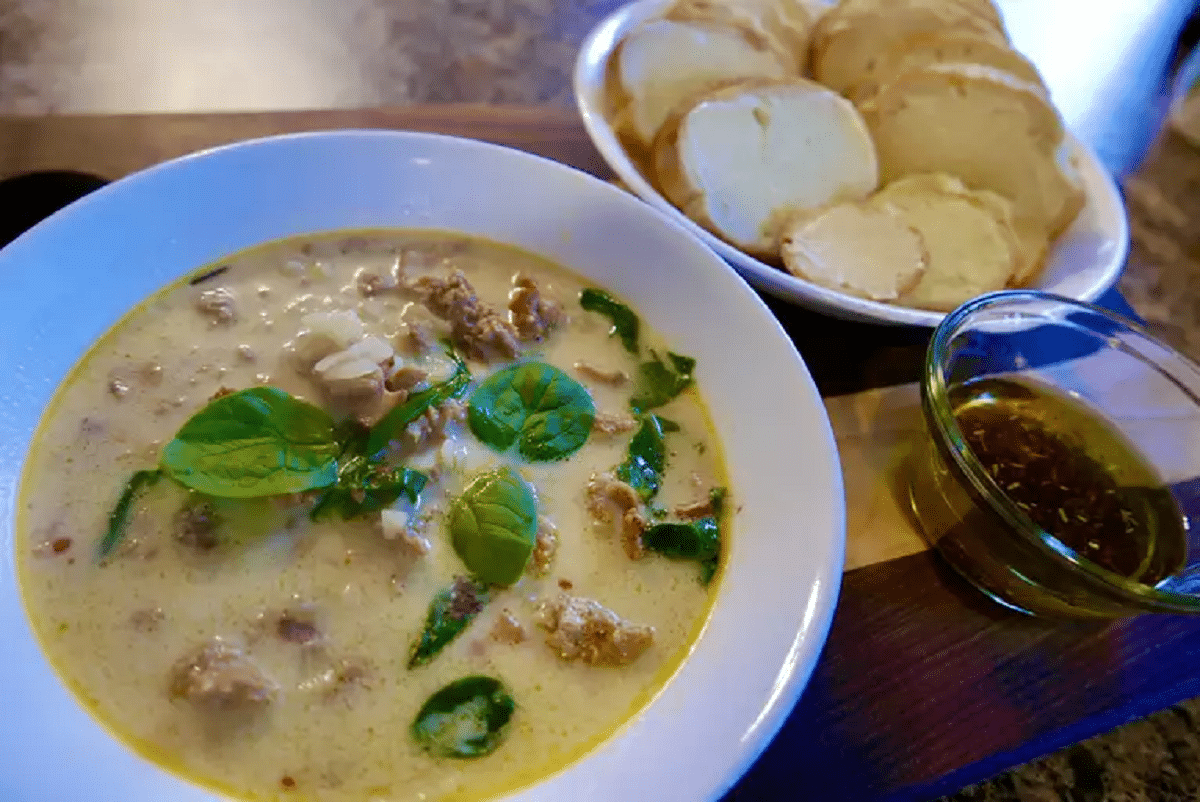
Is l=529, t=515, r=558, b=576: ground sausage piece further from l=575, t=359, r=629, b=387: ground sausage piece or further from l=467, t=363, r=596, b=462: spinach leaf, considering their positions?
l=575, t=359, r=629, b=387: ground sausage piece

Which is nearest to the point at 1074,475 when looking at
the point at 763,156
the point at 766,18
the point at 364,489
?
the point at 763,156

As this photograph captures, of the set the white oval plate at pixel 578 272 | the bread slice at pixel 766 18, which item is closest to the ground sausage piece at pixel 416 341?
the white oval plate at pixel 578 272

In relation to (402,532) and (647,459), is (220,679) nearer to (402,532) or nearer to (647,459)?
(402,532)

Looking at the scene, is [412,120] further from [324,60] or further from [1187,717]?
[1187,717]

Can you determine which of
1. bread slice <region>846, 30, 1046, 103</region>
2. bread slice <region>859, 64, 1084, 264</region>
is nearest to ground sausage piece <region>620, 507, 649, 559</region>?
bread slice <region>859, 64, 1084, 264</region>

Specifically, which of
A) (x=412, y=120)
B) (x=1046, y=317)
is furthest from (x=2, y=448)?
(x=1046, y=317)

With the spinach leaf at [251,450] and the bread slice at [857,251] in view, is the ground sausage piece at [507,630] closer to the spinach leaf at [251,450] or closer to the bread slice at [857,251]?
the spinach leaf at [251,450]

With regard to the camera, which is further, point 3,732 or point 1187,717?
point 1187,717
